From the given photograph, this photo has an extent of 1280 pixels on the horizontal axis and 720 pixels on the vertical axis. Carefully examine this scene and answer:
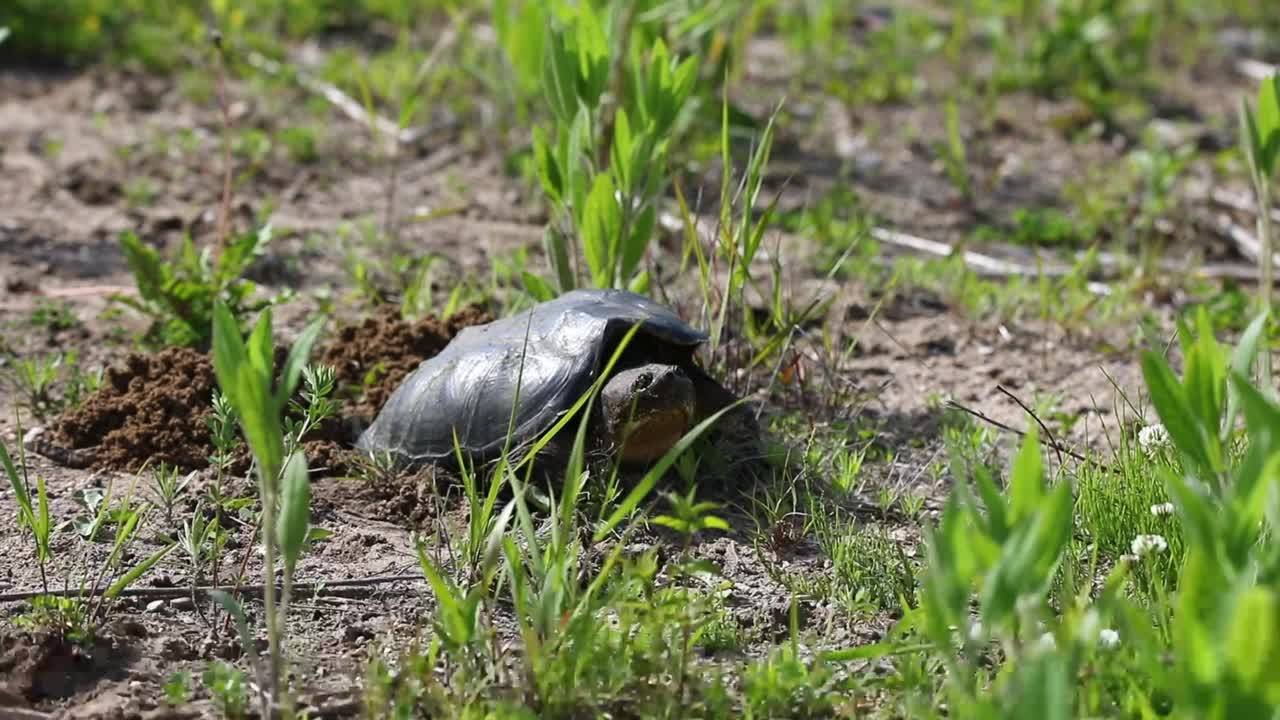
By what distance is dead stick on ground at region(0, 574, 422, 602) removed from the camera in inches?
104

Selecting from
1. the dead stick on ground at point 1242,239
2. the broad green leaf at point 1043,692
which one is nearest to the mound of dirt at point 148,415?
the broad green leaf at point 1043,692

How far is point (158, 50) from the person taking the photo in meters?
6.58

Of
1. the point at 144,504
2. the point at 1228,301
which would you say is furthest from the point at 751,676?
the point at 1228,301

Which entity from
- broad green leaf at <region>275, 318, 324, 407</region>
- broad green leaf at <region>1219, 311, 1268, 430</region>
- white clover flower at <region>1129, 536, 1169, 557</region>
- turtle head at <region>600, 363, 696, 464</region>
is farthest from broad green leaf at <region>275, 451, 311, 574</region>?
white clover flower at <region>1129, 536, 1169, 557</region>

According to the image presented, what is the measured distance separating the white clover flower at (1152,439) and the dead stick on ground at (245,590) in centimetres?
153

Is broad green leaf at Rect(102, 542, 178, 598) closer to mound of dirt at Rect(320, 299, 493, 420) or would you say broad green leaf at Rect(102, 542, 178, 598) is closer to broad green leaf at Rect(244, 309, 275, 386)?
broad green leaf at Rect(244, 309, 275, 386)

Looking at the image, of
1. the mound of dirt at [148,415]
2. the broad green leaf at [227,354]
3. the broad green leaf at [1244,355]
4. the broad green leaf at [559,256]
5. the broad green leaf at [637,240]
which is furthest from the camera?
the broad green leaf at [559,256]

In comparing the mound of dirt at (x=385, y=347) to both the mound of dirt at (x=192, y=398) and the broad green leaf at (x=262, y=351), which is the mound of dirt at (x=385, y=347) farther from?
the broad green leaf at (x=262, y=351)

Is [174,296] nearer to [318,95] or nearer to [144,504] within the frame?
[144,504]

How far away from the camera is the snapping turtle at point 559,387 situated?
302 cm

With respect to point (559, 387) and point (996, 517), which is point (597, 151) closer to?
point (559, 387)

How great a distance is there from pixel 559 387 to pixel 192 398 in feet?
3.21

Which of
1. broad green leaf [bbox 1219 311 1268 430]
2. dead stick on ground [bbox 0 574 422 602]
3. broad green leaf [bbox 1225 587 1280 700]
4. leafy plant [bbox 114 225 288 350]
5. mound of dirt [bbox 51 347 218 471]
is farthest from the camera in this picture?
leafy plant [bbox 114 225 288 350]

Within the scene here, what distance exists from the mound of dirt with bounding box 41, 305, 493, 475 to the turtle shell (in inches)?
8.8
